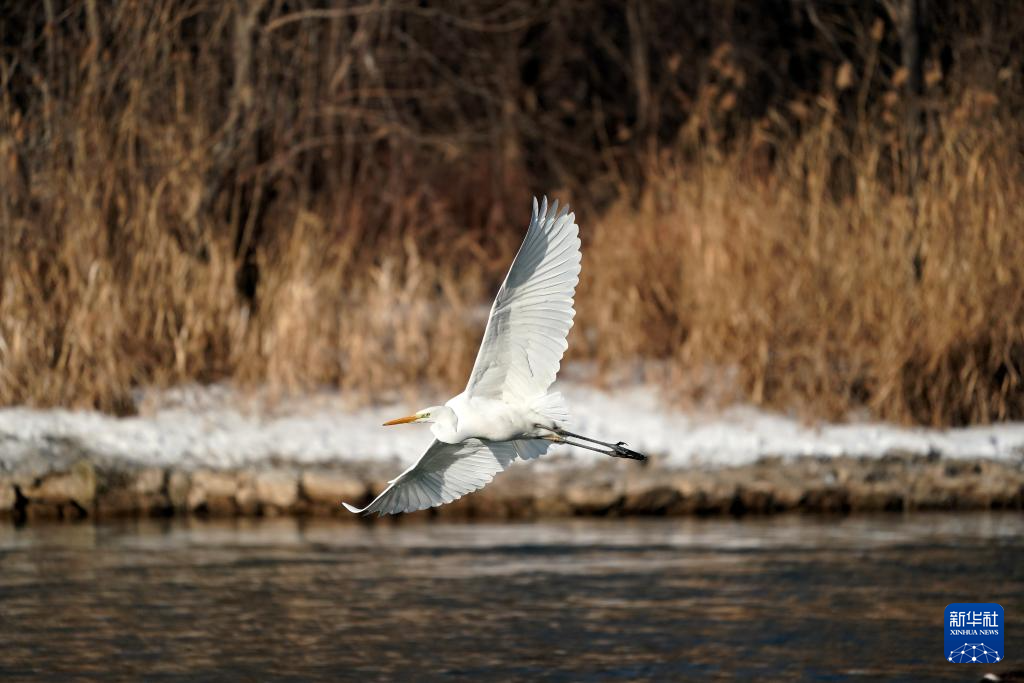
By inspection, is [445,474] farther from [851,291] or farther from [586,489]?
[851,291]

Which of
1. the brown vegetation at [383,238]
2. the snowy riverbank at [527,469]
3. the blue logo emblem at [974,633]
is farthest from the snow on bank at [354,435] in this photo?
the blue logo emblem at [974,633]

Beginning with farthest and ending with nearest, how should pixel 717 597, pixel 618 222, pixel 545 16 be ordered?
pixel 545 16 → pixel 618 222 → pixel 717 597

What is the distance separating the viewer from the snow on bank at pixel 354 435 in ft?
28.3

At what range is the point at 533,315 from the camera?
16.6 feet

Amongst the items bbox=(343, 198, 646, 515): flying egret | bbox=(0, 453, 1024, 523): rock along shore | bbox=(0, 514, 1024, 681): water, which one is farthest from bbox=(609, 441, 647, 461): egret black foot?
bbox=(0, 453, 1024, 523): rock along shore

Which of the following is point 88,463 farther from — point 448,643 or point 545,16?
point 545,16

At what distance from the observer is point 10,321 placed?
8.97 metres

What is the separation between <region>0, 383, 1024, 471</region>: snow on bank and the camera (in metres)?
8.62

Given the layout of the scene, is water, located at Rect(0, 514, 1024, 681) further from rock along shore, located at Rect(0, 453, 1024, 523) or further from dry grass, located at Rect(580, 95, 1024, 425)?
dry grass, located at Rect(580, 95, 1024, 425)

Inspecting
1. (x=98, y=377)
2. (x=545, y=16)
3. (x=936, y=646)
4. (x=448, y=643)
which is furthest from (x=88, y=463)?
(x=545, y=16)

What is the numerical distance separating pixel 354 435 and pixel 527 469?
1.00 meters

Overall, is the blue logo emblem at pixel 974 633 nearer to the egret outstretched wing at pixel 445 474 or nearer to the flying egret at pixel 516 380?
the flying egret at pixel 516 380

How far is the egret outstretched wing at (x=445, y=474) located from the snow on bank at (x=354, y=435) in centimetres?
308

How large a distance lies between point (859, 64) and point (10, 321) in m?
8.41
